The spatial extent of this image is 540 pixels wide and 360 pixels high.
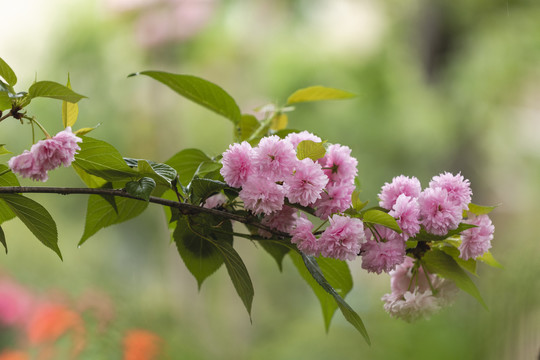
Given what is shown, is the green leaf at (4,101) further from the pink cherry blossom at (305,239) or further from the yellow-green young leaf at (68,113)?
the pink cherry blossom at (305,239)

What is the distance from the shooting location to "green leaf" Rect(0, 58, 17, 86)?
10.9 inches

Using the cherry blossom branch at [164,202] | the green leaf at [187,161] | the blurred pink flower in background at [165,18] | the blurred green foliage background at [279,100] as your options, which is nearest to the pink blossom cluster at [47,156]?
the cherry blossom branch at [164,202]

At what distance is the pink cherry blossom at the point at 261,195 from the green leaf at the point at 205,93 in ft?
0.34

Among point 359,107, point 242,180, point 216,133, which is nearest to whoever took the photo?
point 242,180

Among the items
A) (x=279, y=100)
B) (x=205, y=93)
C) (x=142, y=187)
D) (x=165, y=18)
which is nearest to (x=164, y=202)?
(x=142, y=187)

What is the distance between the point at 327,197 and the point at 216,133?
2.83 m

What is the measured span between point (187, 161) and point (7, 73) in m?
0.13

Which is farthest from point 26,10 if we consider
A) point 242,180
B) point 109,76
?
point 242,180

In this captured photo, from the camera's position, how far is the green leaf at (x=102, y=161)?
0.95 feet

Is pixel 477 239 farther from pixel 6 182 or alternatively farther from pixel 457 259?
pixel 6 182

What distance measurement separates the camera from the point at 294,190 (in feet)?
0.94

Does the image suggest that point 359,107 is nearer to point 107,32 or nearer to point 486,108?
point 486,108

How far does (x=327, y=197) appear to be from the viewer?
0.31m

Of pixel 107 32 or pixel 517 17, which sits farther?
pixel 107 32
